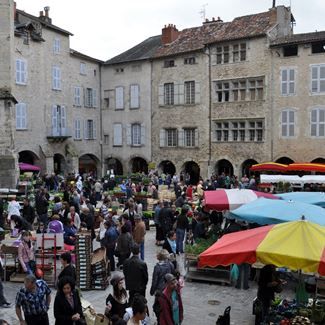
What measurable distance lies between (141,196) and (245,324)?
1294cm

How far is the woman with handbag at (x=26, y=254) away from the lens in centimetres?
963

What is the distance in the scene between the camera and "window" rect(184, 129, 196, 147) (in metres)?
33.5

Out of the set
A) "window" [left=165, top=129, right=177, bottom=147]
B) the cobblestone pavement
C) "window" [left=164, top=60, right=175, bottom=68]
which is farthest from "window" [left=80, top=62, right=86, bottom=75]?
the cobblestone pavement

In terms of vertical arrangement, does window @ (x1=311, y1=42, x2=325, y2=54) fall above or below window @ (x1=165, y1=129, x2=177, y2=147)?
above

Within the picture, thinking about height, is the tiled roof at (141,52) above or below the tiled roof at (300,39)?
above

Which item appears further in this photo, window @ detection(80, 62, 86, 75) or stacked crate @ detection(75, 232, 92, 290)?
window @ detection(80, 62, 86, 75)

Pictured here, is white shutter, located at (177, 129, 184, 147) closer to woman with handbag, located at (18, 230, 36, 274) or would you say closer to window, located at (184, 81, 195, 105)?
window, located at (184, 81, 195, 105)

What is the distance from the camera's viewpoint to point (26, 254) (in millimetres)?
9773

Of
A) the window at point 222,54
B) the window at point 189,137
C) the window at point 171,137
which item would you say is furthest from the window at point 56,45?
the window at point 222,54

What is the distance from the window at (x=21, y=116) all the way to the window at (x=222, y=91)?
13210 millimetres

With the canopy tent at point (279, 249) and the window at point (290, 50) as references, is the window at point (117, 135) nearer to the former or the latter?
the window at point (290, 50)

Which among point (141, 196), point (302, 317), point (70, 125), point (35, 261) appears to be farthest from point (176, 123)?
point (302, 317)

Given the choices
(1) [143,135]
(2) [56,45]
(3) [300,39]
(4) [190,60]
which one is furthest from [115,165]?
(3) [300,39]

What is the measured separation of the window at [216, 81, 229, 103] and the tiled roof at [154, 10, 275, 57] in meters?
2.91
